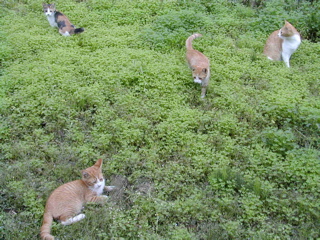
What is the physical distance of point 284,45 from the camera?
792 cm

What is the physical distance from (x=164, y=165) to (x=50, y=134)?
6.53 feet

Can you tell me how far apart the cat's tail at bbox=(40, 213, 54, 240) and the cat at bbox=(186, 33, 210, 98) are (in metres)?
3.64

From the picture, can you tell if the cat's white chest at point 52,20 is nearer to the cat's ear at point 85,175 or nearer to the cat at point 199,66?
the cat at point 199,66

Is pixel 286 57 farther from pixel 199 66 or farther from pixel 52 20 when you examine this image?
pixel 52 20

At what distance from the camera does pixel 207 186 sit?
517 cm

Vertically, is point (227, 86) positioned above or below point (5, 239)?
below

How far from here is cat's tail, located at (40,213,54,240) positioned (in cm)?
438

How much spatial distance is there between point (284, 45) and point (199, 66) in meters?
2.14

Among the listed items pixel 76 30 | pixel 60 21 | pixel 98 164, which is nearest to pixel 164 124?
pixel 98 164

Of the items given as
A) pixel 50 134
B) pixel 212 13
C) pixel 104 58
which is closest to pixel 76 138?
pixel 50 134

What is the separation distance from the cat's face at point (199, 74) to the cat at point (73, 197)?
2682mm

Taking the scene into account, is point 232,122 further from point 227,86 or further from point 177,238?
point 177,238

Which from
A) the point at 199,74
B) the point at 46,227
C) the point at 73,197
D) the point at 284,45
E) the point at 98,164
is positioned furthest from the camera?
the point at 284,45

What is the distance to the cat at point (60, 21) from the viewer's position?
8766 millimetres
